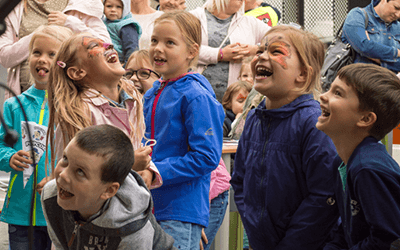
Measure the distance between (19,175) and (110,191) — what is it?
115 centimetres

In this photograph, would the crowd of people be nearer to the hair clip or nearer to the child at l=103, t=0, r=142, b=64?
the hair clip

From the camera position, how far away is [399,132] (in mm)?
4945

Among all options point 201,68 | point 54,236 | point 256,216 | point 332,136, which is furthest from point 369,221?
point 201,68

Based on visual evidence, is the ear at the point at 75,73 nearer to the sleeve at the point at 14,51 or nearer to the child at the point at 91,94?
the child at the point at 91,94

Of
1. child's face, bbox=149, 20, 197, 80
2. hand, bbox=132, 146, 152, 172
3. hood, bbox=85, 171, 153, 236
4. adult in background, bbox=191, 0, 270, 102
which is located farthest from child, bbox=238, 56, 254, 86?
hood, bbox=85, 171, 153, 236

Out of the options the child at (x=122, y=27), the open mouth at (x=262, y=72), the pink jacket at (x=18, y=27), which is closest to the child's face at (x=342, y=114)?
the open mouth at (x=262, y=72)

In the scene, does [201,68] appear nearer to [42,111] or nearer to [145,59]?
[145,59]

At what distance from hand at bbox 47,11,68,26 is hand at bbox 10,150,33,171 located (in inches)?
49.4

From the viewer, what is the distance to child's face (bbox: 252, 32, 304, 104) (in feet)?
6.50

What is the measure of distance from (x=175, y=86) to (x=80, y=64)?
46 centimetres

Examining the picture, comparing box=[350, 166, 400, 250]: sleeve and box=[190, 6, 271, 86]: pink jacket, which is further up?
box=[350, 166, 400, 250]: sleeve

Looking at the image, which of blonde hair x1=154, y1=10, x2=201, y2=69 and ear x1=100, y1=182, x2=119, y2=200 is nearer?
ear x1=100, y1=182, x2=119, y2=200

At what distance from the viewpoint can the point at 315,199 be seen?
1792 millimetres

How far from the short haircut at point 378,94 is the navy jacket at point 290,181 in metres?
0.21
